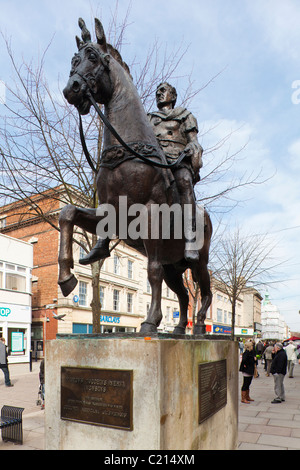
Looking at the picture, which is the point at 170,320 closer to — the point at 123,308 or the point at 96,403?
the point at 123,308

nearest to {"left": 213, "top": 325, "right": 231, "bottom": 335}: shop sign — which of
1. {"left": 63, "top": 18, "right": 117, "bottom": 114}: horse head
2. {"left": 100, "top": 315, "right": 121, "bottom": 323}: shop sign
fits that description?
{"left": 100, "top": 315, "right": 121, "bottom": 323}: shop sign

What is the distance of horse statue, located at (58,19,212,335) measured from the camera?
11.2 feet

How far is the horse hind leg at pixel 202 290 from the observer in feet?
14.8

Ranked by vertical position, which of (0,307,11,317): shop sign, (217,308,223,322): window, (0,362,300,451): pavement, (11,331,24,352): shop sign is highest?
(0,307,11,317): shop sign

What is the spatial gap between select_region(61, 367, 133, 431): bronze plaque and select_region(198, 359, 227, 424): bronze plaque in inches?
30.8

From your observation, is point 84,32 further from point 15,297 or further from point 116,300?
point 116,300

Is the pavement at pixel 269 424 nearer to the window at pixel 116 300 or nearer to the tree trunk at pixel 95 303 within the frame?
the tree trunk at pixel 95 303

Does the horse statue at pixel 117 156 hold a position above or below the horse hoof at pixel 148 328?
above

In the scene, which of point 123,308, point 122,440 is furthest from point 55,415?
point 123,308

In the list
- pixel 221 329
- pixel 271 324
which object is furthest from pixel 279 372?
pixel 271 324

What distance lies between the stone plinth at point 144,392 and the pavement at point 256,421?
306 centimetres

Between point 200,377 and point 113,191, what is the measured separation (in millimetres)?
1864

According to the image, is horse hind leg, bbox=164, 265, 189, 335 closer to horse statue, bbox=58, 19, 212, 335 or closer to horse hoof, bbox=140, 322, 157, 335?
horse statue, bbox=58, 19, 212, 335

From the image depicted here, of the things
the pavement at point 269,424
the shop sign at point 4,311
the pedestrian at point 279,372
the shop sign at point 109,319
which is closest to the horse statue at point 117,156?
the pavement at point 269,424
